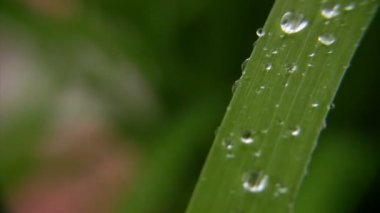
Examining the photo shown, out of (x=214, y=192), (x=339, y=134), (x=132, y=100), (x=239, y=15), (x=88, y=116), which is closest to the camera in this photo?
(x=214, y=192)

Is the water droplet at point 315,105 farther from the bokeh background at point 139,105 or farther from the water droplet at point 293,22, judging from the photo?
the bokeh background at point 139,105

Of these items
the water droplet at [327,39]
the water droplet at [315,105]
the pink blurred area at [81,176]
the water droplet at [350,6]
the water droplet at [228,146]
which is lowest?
the pink blurred area at [81,176]

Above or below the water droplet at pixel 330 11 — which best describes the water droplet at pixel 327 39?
below

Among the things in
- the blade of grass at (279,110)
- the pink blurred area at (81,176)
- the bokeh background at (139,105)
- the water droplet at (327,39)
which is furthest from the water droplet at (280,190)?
the pink blurred area at (81,176)

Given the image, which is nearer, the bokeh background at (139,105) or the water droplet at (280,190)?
the water droplet at (280,190)

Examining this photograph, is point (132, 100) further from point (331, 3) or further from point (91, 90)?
point (331, 3)

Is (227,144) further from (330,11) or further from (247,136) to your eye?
(330,11)

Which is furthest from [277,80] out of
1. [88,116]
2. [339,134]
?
[88,116]
